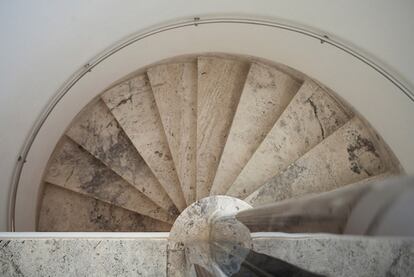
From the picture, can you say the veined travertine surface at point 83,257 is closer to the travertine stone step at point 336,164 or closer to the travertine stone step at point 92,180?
the travertine stone step at point 336,164

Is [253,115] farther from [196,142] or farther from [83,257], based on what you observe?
[83,257]

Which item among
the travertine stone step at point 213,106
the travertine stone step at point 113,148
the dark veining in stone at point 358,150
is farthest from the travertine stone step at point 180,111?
the dark veining in stone at point 358,150

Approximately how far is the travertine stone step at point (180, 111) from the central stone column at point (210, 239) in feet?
5.54

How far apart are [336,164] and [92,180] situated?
2.38 m

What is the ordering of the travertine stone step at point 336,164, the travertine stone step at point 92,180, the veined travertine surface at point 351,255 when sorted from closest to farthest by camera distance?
the veined travertine surface at point 351,255
the travertine stone step at point 336,164
the travertine stone step at point 92,180

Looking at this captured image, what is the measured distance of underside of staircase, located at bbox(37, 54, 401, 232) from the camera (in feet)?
12.2

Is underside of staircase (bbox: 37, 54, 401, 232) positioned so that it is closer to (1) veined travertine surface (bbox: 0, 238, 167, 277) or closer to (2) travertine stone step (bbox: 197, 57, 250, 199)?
(2) travertine stone step (bbox: 197, 57, 250, 199)

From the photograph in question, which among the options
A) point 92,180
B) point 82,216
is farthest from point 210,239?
point 82,216

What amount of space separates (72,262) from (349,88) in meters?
2.80

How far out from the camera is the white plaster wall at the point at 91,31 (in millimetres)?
2887

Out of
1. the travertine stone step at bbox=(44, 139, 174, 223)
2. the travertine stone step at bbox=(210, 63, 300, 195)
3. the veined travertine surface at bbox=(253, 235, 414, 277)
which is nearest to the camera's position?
→ the veined travertine surface at bbox=(253, 235, 414, 277)

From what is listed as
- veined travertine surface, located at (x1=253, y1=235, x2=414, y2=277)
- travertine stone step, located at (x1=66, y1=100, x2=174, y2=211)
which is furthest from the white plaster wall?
veined travertine surface, located at (x1=253, y1=235, x2=414, y2=277)

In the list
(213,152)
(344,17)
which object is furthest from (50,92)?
(344,17)

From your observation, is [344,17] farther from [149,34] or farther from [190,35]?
[149,34]
